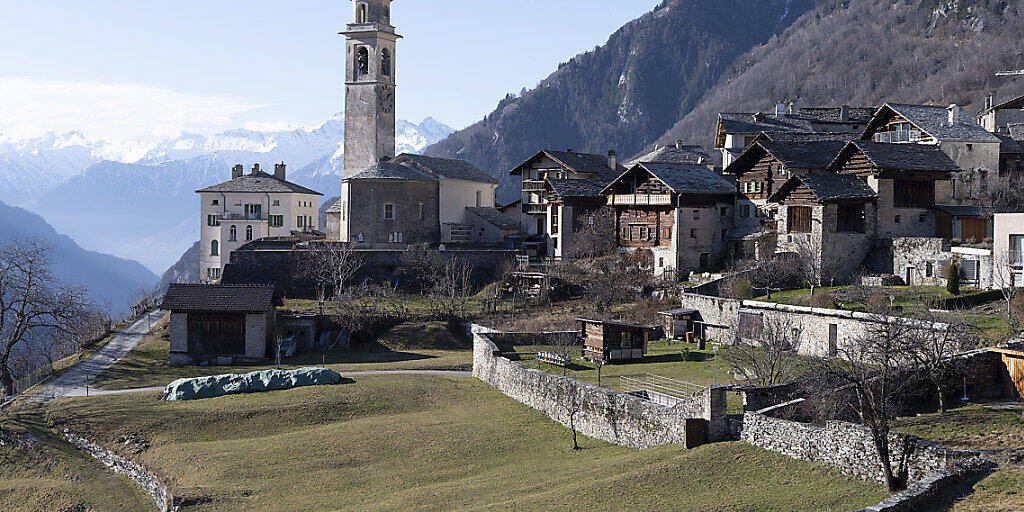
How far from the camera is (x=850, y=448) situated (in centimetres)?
2408

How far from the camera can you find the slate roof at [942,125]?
60094 mm

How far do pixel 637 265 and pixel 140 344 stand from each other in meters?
31.4

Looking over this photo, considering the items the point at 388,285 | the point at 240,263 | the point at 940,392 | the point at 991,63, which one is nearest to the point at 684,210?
the point at 388,285

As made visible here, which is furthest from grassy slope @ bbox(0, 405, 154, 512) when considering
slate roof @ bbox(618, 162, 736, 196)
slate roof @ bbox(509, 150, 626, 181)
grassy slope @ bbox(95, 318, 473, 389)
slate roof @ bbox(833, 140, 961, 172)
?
slate roof @ bbox(509, 150, 626, 181)

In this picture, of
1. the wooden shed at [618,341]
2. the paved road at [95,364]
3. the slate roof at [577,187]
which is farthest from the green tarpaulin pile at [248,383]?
the slate roof at [577,187]

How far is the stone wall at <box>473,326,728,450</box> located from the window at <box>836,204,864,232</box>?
72.1 ft

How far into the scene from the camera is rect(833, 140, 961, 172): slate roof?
55.0 meters

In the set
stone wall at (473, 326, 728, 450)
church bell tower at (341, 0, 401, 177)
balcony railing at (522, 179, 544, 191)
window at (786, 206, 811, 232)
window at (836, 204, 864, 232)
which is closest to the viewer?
stone wall at (473, 326, 728, 450)

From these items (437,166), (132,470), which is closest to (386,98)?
(437,166)

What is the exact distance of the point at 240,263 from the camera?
70125mm

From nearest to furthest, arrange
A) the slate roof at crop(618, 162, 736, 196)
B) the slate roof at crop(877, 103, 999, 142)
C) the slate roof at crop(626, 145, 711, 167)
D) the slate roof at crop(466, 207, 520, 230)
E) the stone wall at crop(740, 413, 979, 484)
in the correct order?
the stone wall at crop(740, 413, 979, 484)
the slate roof at crop(877, 103, 999, 142)
the slate roof at crop(618, 162, 736, 196)
the slate roof at crop(466, 207, 520, 230)
the slate roof at crop(626, 145, 711, 167)

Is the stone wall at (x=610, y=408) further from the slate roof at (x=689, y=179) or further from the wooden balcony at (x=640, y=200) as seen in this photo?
the slate roof at (x=689, y=179)

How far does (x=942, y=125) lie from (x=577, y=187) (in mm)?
25029

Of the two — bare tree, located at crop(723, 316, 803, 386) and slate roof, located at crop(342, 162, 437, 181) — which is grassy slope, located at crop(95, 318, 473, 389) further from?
slate roof, located at crop(342, 162, 437, 181)
